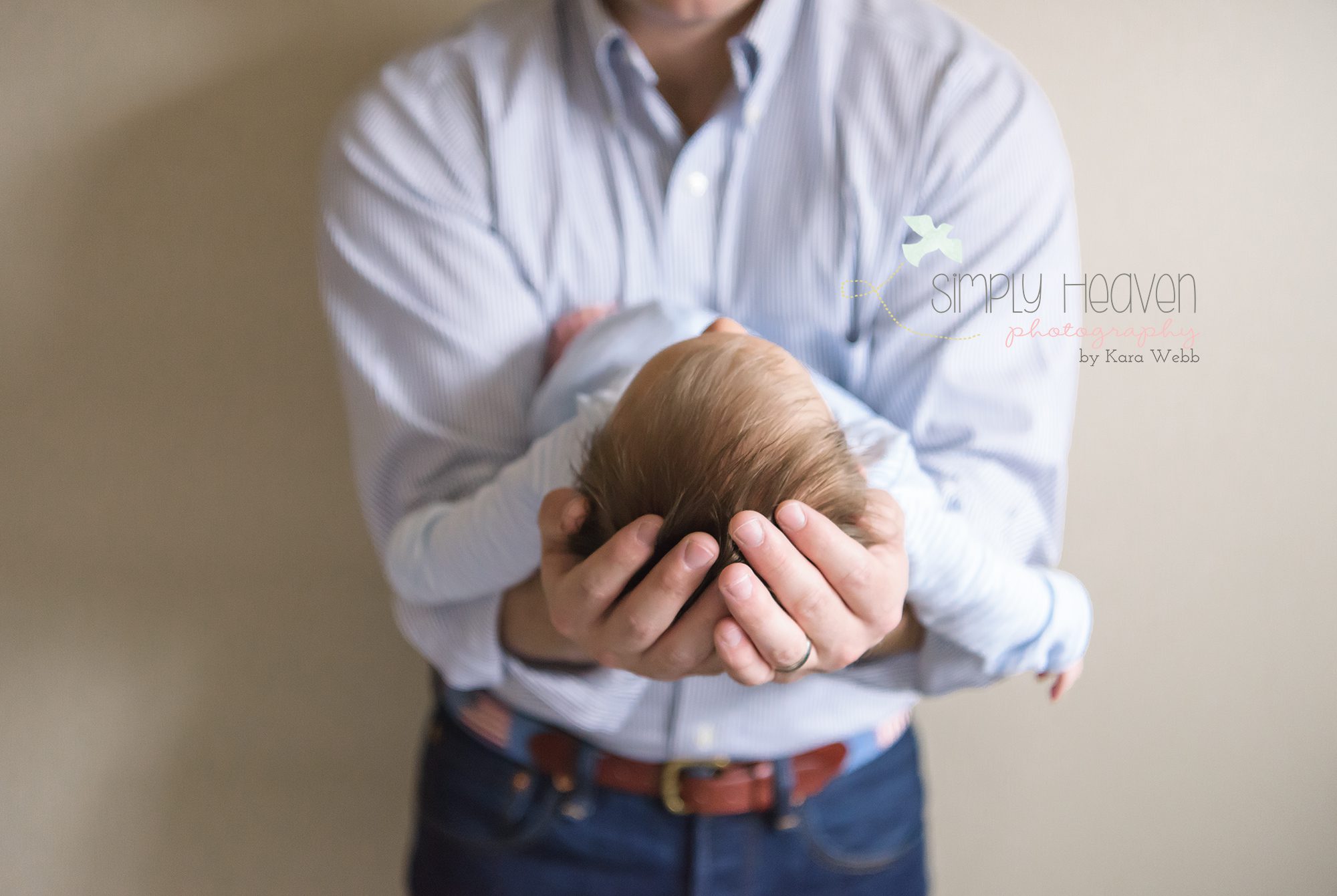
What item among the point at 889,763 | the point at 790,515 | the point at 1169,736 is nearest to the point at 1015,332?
the point at 790,515

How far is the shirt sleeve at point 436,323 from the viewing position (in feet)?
3.22

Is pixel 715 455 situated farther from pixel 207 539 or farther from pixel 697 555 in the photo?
pixel 207 539

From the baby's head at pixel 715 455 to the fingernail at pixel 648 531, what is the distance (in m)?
0.02

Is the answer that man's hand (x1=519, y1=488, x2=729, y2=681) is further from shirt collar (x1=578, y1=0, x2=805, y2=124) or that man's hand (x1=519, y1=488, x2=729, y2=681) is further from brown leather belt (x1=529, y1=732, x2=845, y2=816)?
shirt collar (x1=578, y1=0, x2=805, y2=124)

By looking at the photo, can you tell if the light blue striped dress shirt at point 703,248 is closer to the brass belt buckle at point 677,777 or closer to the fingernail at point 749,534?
the brass belt buckle at point 677,777

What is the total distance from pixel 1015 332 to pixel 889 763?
1.83 ft

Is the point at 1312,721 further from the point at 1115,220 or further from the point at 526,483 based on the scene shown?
the point at 526,483

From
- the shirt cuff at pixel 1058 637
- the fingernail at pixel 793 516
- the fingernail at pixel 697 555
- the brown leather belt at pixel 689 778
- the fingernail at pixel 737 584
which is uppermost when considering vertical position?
the fingernail at pixel 793 516

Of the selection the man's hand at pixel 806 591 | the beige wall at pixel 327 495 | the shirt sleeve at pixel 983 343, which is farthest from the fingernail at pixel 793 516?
the beige wall at pixel 327 495

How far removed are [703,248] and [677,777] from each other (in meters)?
0.61

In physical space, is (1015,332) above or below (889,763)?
above

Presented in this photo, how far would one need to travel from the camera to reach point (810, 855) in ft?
3.50

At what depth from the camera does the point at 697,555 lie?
68 cm

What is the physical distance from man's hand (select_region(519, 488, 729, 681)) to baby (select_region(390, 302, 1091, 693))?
0.03m
